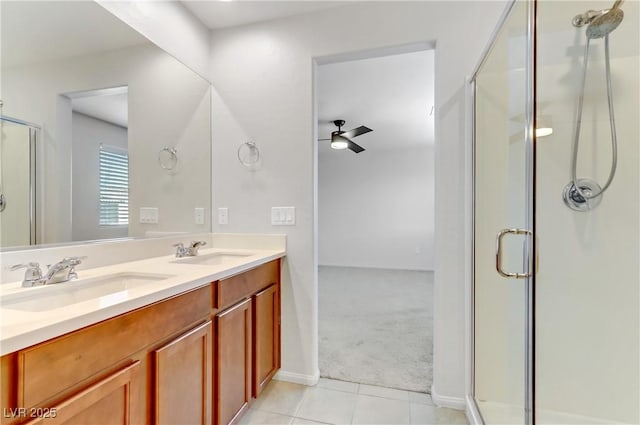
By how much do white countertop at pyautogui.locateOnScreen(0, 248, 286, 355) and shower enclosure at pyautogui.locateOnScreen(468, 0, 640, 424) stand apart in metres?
1.30

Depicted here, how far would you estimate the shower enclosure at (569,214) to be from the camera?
1.30 metres

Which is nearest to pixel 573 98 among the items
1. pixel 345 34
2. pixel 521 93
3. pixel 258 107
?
pixel 521 93

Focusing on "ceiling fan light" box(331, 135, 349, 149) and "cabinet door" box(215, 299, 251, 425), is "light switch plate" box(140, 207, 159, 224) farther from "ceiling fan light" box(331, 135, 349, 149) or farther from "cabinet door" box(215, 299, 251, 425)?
"ceiling fan light" box(331, 135, 349, 149)

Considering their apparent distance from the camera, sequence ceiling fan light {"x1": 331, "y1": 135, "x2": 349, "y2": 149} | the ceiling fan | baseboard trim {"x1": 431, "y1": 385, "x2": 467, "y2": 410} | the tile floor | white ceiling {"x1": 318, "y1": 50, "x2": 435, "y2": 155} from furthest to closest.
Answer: ceiling fan light {"x1": 331, "y1": 135, "x2": 349, "y2": 149}
the ceiling fan
white ceiling {"x1": 318, "y1": 50, "x2": 435, "y2": 155}
baseboard trim {"x1": 431, "y1": 385, "x2": 467, "y2": 410}
the tile floor

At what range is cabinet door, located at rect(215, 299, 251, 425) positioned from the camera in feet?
4.23

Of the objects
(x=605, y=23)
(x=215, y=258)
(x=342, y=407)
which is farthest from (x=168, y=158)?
(x=605, y=23)

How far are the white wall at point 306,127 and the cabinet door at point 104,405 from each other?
1.12 meters

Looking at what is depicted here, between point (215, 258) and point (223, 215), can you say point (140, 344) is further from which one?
point (223, 215)

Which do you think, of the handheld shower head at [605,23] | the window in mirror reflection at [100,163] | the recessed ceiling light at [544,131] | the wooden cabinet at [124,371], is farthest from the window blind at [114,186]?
the handheld shower head at [605,23]

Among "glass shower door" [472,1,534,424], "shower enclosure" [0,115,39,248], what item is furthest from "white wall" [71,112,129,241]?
"glass shower door" [472,1,534,424]

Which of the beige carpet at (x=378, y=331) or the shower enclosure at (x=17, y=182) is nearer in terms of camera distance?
the shower enclosure at (x=17, y=182)

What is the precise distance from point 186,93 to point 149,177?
0.67 m

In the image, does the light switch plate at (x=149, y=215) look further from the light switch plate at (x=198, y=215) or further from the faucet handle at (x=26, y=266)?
the faucet handle at (x=26, y=266)

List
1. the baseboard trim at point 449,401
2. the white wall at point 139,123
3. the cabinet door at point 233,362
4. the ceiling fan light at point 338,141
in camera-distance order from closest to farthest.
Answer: the white wall at point 139,123 < the cabinet door at point 233,362 < the baseboard trim at point 449,401 < the ceiling fan light at point 338,141
